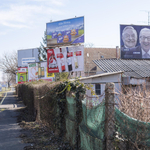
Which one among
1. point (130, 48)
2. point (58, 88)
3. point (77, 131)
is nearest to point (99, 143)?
point (77, 131)

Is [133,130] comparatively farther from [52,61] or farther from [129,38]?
[129,38]

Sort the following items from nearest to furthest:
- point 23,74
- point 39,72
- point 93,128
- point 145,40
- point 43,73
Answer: point 93,128 < point 145,40 < point 43,73 < point 39,72 < point 23,74

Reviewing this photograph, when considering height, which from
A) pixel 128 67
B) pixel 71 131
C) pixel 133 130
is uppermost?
pixel 128 67

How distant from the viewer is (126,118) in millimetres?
3801

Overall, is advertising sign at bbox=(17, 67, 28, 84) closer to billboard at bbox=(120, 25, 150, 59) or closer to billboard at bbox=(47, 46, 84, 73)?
billboard at bbox=(47, 46, 84, 73)

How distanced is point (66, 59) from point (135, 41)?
8768 mm

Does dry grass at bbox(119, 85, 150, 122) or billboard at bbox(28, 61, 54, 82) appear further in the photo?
billboard at bbox(28, 61, 54, 82)

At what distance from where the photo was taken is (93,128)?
4934 mm

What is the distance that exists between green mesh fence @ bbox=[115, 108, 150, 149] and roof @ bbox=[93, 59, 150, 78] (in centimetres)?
1529

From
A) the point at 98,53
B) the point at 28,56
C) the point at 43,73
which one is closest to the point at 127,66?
the point at 43,73

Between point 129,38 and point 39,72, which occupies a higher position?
point 129,38

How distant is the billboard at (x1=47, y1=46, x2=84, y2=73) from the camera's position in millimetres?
20219

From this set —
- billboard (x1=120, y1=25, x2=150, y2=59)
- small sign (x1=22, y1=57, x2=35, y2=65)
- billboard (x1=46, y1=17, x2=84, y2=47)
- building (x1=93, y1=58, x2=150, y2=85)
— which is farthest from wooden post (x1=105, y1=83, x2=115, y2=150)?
small sign (x1=22, y1=57, x2=35, y2=65)

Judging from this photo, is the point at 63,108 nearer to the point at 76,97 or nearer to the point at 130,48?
the point at 76,97
